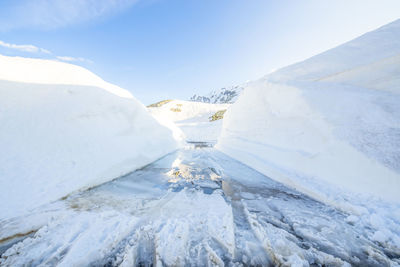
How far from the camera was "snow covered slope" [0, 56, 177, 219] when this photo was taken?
2.38 m

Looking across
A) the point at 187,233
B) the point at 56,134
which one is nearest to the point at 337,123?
the point at 187,233

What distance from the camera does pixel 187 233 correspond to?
1.60m

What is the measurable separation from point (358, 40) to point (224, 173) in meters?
6.82

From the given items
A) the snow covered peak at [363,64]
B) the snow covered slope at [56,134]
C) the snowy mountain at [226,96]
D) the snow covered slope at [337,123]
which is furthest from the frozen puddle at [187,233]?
the snowy mountain at [226,96]

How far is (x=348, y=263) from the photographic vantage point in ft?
4.17

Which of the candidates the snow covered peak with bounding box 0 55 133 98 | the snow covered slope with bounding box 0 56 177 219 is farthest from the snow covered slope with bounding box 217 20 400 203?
the snow covered peak with bounding box 0 55 133 98

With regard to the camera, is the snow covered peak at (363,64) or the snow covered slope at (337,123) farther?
the snow covered peak at (363,64)

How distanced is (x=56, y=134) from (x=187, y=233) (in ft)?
11.3

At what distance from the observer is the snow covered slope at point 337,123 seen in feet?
8.08

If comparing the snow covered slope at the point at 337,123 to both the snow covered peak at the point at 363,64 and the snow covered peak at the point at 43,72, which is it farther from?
the snow covered peak at the point at 43,72

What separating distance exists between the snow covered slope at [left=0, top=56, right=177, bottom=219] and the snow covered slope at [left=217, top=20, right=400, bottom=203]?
3971 mm

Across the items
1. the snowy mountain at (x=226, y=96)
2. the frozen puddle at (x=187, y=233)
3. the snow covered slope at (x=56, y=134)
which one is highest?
the snowy mountain at (x=226, y=96)

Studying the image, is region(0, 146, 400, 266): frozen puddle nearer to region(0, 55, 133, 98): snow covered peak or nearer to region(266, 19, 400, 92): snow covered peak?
region(0, 55, 133, 98): snow covered peak

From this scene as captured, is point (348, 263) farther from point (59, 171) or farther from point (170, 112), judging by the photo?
point (170, 112)
